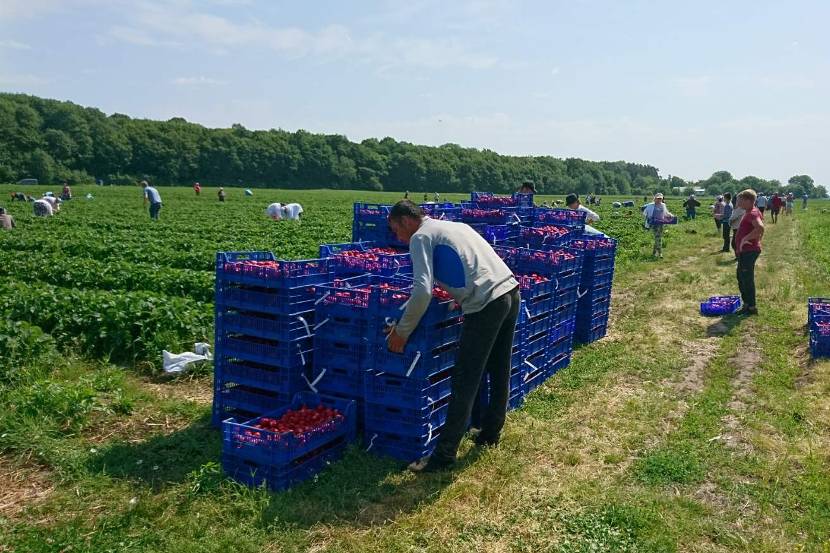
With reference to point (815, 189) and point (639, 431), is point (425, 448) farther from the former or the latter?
point (815, 189)

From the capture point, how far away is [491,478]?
5.61 m

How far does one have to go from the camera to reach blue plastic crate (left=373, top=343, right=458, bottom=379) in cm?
556

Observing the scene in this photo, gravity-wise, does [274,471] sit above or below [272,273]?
below

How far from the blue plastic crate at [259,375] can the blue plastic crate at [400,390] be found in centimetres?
80

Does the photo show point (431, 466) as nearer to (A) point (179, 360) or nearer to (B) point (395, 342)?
(B) point (395, 342)

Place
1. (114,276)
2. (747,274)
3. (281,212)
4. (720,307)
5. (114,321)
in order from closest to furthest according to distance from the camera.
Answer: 1. (114,321)
2. (747,274)
3. (720,307)
4. (114,276)
5. (281,212)

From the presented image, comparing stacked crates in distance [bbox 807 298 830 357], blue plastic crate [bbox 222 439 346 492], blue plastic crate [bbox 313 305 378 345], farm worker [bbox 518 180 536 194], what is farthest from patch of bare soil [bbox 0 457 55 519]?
stacked crates in distance [bbox 807 298 830 357]

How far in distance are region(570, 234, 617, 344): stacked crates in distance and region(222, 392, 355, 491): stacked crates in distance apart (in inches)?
217

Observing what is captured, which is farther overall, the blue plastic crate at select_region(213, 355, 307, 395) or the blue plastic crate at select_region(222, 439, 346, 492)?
the blue plastic crate at select_region(213, 355, 307, 395)

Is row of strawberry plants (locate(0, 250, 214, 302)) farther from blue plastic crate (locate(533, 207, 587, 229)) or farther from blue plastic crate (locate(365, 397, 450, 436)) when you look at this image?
blue plastic crate (locate(365, 397, 450, 436))

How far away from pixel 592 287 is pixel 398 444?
18.2 ft

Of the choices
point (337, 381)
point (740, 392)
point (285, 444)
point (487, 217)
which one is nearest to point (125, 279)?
point (487, 217)

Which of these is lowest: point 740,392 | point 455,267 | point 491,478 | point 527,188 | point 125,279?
point 491,478

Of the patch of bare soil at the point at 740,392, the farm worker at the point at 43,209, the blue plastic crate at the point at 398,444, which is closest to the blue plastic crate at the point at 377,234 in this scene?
the blue plastic crate at the point at 398,444
